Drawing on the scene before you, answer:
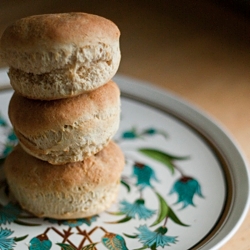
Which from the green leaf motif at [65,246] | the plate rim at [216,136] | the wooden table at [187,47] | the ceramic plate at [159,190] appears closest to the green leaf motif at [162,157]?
the ceramic plate at [159,190]

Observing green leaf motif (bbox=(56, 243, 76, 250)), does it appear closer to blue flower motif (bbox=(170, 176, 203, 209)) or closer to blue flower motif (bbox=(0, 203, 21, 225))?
blue flower motif (bbox=(0, 203, 21, 225))

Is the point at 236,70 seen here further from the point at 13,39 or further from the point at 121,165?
the point at 13,39

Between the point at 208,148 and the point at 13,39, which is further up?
the point at 13,39

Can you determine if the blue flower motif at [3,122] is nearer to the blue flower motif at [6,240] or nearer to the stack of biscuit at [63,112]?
the stack of biscuit at [63,112]

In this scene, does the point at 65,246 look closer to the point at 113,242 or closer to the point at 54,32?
the point at 113,242

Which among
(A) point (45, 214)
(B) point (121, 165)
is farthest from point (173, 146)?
(A) point (45, 214)

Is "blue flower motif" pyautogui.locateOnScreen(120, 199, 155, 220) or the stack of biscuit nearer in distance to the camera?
the stack of biscuit

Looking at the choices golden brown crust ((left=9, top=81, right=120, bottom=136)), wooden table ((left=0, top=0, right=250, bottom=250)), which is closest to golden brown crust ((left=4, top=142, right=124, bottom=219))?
golden brown crust ((left=9, top=81, right=120, bottom=136))
